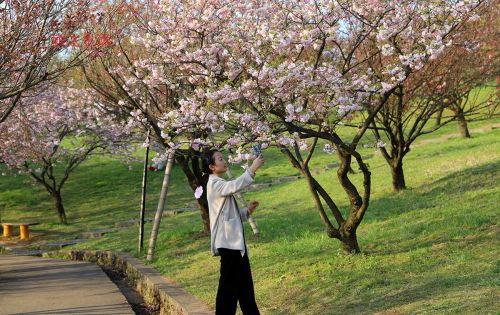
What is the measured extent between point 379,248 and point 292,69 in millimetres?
3400

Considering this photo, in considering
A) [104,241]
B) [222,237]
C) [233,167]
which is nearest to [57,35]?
[222,237]

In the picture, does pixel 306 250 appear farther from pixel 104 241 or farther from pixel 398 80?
pixel 104 241

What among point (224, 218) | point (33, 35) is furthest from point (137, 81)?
point (224, 218)

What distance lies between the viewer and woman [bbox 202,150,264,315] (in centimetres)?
684

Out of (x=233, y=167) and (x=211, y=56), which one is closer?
(x=211, y=56)

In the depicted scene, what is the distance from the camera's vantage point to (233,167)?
1344 inches

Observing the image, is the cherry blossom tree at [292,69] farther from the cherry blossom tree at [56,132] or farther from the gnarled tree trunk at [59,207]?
the gnarled tree trunk at [59,207]

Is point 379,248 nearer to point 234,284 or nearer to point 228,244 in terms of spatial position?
point 234,284

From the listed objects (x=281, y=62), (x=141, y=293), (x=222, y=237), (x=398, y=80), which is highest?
(x=281, y=62)

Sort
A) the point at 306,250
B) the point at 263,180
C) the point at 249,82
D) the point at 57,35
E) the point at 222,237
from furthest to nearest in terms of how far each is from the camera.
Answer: the point at 263,180
the point at 306,250
the point at 57,35
the point at 249,82
the point at 222,237

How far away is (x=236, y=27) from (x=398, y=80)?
8.51 ft

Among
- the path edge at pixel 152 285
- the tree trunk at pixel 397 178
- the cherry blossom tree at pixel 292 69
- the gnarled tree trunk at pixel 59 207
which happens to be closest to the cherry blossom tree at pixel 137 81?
the path edge at pixel 152 285

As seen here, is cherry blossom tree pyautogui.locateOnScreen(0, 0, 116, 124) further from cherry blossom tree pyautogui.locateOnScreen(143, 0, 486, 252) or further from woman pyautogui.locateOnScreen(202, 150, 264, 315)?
woman pyautogui.locateOnScreen(202, 150, 264, 315)

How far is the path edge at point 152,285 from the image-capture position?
884cm
